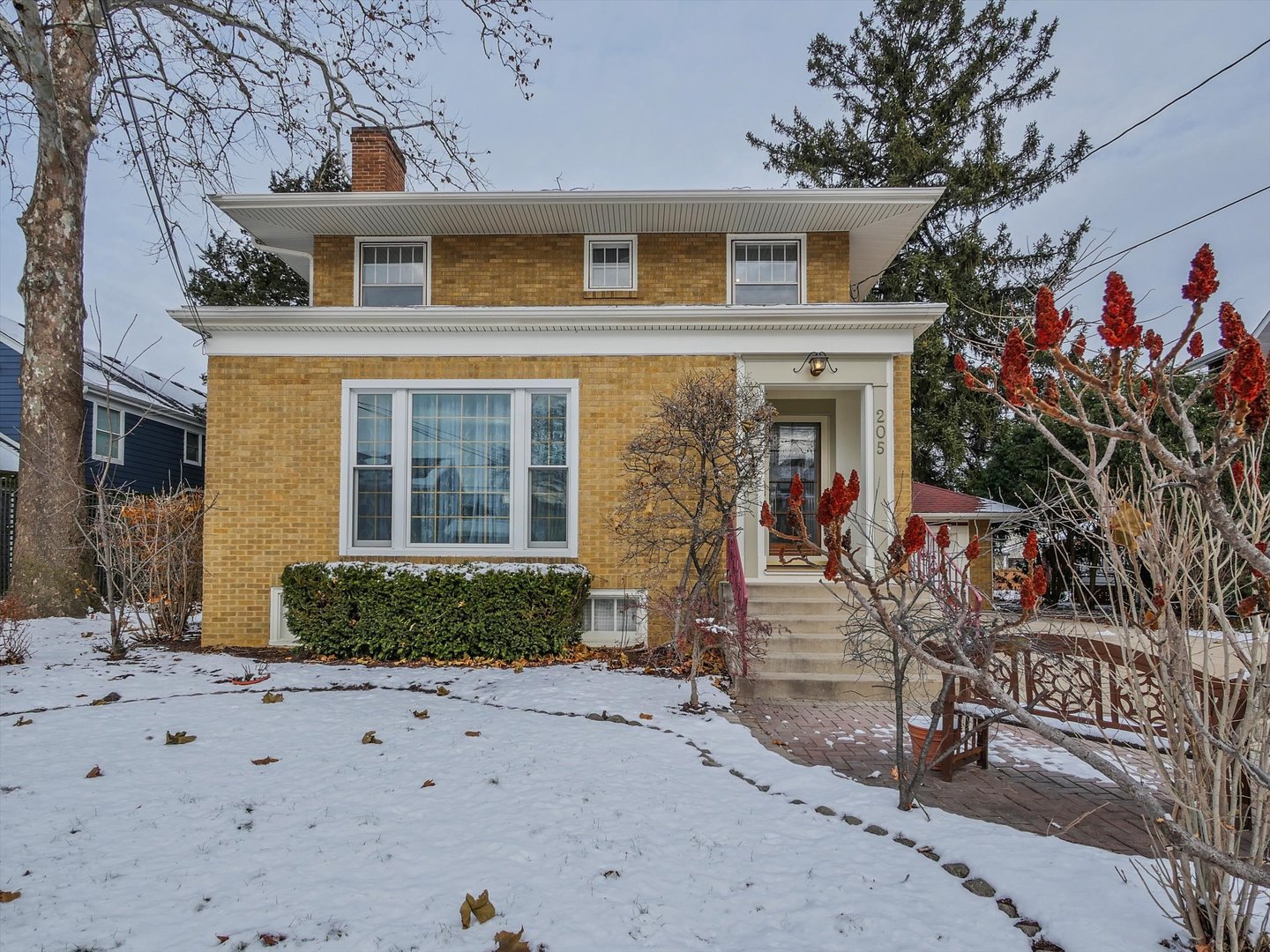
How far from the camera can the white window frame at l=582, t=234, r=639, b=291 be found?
9648mm

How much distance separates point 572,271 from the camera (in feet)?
31.8

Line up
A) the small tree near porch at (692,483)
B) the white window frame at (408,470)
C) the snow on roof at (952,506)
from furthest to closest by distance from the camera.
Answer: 1. the snow on roof at (952,506)
2. the white window frame at (408,470)
3. the small tree near porch at (692,483)

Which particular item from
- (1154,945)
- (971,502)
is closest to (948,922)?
(1154,945)

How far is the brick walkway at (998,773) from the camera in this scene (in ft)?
12.9

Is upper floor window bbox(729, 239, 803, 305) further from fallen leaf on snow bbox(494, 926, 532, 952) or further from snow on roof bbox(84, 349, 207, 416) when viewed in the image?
snow on roof bbox(84, 349, 207, 416)

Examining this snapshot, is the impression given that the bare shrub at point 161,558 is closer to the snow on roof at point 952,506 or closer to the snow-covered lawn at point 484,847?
the snow-covered lawn at point 484,847

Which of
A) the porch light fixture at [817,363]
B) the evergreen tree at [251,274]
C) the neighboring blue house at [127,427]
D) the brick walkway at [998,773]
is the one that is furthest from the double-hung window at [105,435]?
the brick walkway at [998,773]

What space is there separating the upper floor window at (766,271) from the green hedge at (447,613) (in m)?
4.61

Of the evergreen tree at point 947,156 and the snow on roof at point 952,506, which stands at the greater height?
the evergreen tree at point 947,156

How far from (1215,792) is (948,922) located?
3.64 ft

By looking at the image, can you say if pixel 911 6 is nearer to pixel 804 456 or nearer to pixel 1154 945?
pixel 804 456

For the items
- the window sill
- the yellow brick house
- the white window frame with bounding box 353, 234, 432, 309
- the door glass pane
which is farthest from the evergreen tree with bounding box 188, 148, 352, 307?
the door glass pane

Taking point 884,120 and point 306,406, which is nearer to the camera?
point 306,406

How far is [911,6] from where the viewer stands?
1983 centimetres
